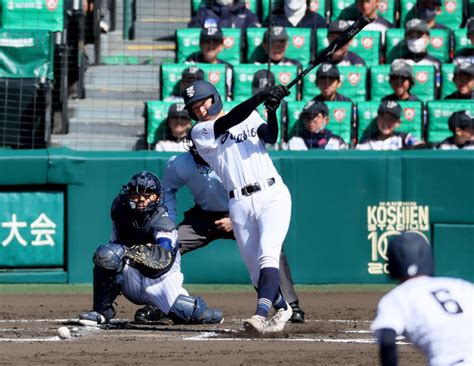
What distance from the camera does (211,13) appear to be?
42.7 ft

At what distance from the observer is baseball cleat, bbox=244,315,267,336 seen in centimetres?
709

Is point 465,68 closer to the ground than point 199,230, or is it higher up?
higher up

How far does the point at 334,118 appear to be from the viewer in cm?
1153

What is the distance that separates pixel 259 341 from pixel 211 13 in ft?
21.5

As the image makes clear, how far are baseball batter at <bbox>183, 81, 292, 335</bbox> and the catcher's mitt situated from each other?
1.84ft

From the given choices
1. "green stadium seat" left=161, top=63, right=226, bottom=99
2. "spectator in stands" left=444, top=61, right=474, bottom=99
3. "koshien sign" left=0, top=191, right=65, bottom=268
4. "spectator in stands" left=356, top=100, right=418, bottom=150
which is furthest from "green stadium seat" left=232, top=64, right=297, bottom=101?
"koshien sign" left=0, top=191, right=65, bottom=268

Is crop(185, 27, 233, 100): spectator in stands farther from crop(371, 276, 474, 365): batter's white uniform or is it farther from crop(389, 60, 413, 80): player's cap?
crop(371, 276, 474, 365): batter's white uniform

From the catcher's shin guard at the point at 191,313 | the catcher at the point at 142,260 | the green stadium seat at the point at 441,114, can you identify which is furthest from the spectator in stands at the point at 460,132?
the catcher at the point at 142,260

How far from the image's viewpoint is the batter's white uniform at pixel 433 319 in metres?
3.98

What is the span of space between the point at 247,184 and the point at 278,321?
3.09 ft

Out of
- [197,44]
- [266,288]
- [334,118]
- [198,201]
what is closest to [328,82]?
[334,118]

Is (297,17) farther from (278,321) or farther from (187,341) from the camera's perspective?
(187,341)

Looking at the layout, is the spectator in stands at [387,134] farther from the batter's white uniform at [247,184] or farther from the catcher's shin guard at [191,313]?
the batter's white uniform at [247,184]

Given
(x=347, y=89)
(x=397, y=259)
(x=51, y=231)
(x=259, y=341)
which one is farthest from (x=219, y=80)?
(x=397, y=259)
